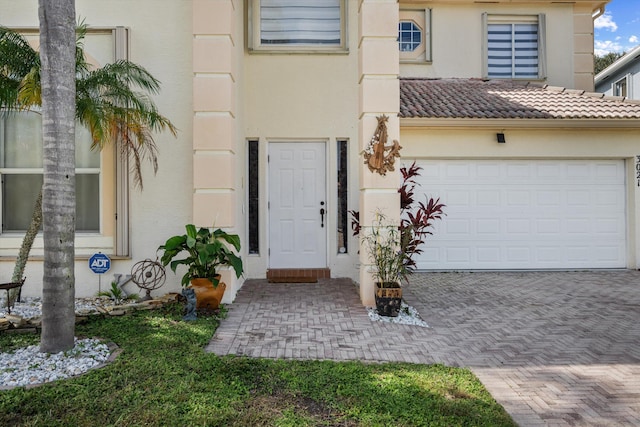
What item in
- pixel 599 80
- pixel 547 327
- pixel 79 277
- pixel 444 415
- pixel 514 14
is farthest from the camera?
pixel 599 80

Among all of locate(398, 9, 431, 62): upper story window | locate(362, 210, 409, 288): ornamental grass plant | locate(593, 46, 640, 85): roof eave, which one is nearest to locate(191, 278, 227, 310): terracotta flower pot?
locate(362, 210, 409, 288): ornamental grass plant

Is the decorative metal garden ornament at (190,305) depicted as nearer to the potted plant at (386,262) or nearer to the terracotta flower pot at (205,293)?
the terracotta flower pot at (205,293)

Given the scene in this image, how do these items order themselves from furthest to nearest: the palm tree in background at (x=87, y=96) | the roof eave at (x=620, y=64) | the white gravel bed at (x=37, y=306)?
the roof eave at (x=620, y=64) < the white gravel bed at (x=37, y=306) < the palm tree in background at (x=87, y=96)

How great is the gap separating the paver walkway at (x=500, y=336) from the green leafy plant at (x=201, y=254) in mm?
660

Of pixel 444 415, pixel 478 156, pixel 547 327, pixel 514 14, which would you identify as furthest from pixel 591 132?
pixel 444 415

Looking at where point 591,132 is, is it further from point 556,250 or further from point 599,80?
point 599,80

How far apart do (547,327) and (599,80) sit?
647 inches

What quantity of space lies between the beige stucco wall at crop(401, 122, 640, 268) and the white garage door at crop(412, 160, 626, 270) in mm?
163

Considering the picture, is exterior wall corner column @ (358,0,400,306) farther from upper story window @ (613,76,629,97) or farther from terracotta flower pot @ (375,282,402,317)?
upper story window @ (613,76,629,97)

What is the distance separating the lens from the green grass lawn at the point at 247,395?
Answer: 3.02 meters

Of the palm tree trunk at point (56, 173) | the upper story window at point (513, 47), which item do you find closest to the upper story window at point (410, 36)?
the upper story window at point (513, 47)

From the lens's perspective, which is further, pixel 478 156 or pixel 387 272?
pixel 478 156

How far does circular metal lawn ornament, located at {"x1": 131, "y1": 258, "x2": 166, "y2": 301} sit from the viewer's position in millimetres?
6578

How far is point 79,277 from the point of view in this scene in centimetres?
669
